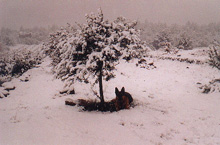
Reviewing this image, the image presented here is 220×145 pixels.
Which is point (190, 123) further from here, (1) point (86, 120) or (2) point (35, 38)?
(2) point (35, 38)

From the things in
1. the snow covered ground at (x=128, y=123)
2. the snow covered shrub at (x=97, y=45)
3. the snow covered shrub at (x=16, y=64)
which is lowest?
the snow covered ground at (x=128, y=123)

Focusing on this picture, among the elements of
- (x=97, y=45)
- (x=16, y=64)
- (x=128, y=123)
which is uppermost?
(x=97, y=45)

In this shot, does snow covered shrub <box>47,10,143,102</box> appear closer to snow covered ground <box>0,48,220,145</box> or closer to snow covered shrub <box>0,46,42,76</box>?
snow covered ground <box>0,48,220,145</box>

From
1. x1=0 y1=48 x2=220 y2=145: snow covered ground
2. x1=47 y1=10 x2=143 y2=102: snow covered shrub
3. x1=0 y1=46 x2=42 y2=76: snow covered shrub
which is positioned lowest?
x1=0 y1=48 x2=220 y2=145: snow covered ground

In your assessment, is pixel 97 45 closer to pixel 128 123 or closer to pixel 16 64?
pixel 128 123

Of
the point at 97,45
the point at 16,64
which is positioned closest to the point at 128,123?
the point at 97,45

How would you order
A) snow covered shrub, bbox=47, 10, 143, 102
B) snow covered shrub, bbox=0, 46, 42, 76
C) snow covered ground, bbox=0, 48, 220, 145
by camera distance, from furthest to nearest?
1. snow covered shrub, bbox=0, 46, 42, 76
2. snow covered shrub, bbox=47, 10, 143, 102
3. snow covered ground, bbox=0, 48, 220, 145

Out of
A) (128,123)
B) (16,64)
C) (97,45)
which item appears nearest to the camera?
(128,123)

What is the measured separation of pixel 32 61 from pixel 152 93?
22.5m

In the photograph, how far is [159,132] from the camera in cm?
669

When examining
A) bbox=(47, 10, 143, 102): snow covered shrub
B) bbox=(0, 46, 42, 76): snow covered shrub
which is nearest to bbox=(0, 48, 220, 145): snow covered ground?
bbox=(47, 10, 143, 102): snow covered shrub

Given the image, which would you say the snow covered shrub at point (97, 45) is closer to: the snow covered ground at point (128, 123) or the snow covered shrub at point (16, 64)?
the snow covered ground at point (128, 123)

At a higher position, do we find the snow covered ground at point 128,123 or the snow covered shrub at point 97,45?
the snow covered shrub at point 97,45

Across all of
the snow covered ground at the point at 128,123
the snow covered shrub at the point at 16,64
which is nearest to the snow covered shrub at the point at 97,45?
the snow covered ground at the point at 128,123
